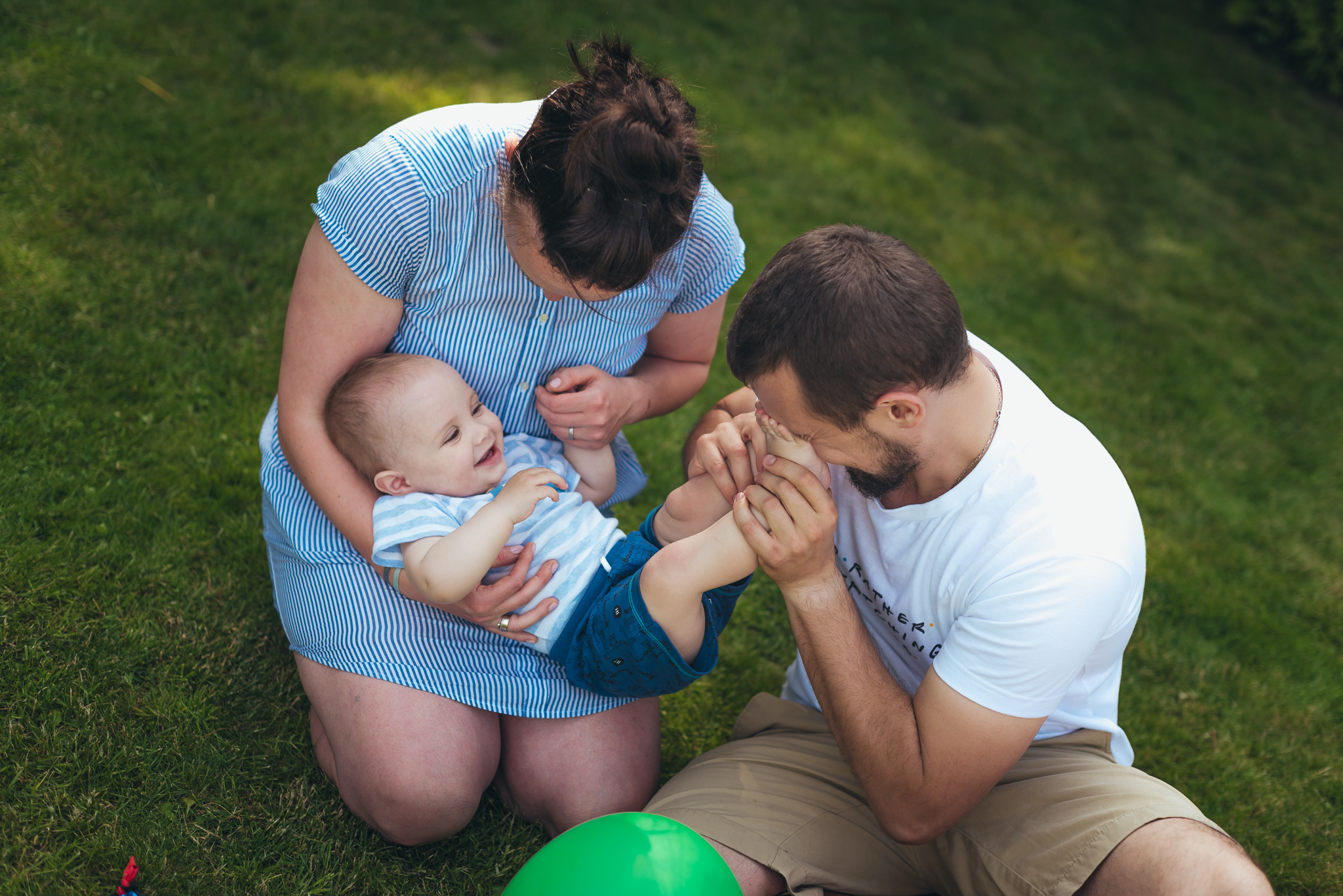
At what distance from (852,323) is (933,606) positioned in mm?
660

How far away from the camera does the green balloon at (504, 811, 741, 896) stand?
1640 millimetres

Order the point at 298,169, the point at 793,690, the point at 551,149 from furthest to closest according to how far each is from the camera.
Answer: the point at 298,169 → the point at 793,690 → the point at 551,149

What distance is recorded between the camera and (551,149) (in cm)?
189

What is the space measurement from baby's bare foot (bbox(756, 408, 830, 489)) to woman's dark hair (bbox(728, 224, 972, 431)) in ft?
0.38

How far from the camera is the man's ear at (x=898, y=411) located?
1821 millimetres

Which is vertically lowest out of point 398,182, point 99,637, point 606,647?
point 99,637

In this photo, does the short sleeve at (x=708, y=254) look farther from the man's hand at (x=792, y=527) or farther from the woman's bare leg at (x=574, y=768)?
the woman's bare leg at (x=574, y=768)

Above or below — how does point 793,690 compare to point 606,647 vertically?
below

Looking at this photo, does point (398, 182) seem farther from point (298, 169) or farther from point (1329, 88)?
point (1329, 88)

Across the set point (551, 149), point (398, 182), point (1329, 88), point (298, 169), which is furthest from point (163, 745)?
point (1329, 88)

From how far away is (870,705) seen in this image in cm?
192

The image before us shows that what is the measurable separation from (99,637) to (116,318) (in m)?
1.38

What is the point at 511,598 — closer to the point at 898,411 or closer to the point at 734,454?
the point at 734,454

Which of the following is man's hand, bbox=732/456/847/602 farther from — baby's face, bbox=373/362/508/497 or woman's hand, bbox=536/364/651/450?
baby's face, bbox=373/362/508/497
